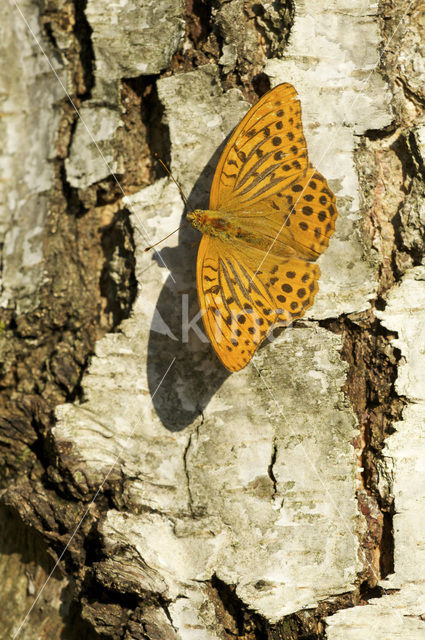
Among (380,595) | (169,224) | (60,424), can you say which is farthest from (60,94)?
(380,595)

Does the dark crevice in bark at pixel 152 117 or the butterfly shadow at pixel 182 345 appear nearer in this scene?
the butterfly shadow at pixel 182 345

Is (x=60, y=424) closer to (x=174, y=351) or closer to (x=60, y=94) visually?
(x=174, y=351)

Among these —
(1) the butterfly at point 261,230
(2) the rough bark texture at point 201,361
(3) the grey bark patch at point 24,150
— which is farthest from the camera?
(3) the grey bark patch at point 24,150

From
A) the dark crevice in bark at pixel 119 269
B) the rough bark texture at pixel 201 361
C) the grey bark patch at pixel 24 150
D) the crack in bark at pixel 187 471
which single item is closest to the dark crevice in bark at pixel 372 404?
the rough bark texture at pixel 201 361

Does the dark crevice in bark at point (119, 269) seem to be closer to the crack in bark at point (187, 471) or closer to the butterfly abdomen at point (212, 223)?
the butterfly abdomen at point (212, 223)

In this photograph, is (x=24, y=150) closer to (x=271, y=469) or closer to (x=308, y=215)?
(x=308, y=215)

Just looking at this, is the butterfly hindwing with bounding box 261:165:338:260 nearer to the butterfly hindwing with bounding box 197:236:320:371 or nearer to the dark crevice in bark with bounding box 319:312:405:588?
the butterfly hindwing with bounding box 197:236:320:371

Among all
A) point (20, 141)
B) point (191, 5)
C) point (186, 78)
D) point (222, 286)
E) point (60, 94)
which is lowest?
point (222, 286)
